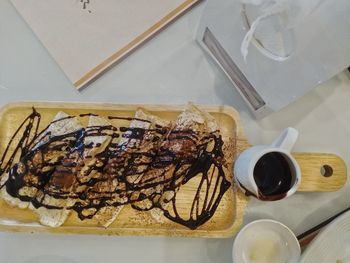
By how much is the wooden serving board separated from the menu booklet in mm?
106

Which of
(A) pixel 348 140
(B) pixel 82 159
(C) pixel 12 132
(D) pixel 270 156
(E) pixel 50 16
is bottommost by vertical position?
(A) pixel 348 140

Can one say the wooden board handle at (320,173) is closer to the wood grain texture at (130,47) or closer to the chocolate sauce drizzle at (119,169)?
the chocolate sauce drizzle at (119,169)

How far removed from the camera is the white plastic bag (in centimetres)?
66

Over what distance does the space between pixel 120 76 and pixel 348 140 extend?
0.56 m

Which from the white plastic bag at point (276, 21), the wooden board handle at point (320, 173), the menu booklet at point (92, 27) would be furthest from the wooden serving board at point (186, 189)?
the white plastic bag at point (276, 21)

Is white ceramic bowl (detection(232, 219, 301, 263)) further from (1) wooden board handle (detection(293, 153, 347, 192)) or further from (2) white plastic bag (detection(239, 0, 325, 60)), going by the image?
(2) white plastic bag (detection(239, 0, 325, 60))

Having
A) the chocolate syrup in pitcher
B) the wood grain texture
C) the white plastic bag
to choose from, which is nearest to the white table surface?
the wood grain texture

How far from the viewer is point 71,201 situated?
924 millimetres

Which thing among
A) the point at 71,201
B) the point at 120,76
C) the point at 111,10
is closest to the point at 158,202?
the point at 71,201

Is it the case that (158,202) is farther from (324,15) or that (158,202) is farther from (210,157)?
(324,15)

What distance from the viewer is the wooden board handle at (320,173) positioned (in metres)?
0.93

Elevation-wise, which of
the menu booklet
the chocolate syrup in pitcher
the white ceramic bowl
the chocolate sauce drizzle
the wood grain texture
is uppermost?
the menu booklet

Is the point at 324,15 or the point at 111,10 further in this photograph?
the point at 111,10

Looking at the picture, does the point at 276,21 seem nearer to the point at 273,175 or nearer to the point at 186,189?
the point at 273,175
